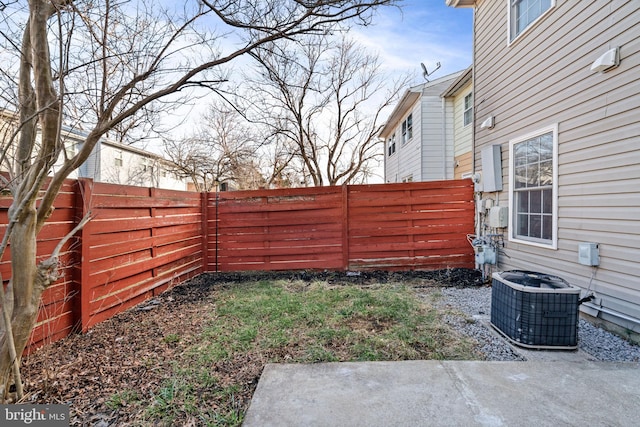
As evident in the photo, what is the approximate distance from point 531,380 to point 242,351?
222 centimetres

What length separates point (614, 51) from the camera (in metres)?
2.99

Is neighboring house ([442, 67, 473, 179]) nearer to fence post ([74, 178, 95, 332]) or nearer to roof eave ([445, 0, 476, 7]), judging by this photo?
roof eave ([445, 0, 476, 7])

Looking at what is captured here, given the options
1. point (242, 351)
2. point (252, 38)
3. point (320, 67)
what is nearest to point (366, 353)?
point (242, 351)

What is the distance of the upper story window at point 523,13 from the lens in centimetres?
415

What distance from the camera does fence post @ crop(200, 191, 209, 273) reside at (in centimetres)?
608

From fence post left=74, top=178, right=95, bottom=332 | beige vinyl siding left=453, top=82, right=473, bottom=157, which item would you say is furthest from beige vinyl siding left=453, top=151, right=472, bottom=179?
fence post left=74, top=178, right=95, bottom=332

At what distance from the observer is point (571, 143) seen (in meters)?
3.58

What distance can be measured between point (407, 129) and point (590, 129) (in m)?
8.24

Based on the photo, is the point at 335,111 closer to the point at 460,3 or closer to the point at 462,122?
the point at 462,122

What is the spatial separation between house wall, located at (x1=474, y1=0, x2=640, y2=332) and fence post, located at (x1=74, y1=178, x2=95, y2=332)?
5.10 m

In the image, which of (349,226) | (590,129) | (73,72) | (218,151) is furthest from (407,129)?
(73,72)

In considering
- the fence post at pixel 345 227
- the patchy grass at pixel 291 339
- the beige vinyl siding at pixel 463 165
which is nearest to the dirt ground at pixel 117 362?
the patchy grass at pixel 291 339

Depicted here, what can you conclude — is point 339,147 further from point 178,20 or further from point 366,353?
point 366,353

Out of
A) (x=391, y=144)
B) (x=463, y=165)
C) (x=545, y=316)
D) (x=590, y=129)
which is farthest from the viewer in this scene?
(x=391, y=144)
